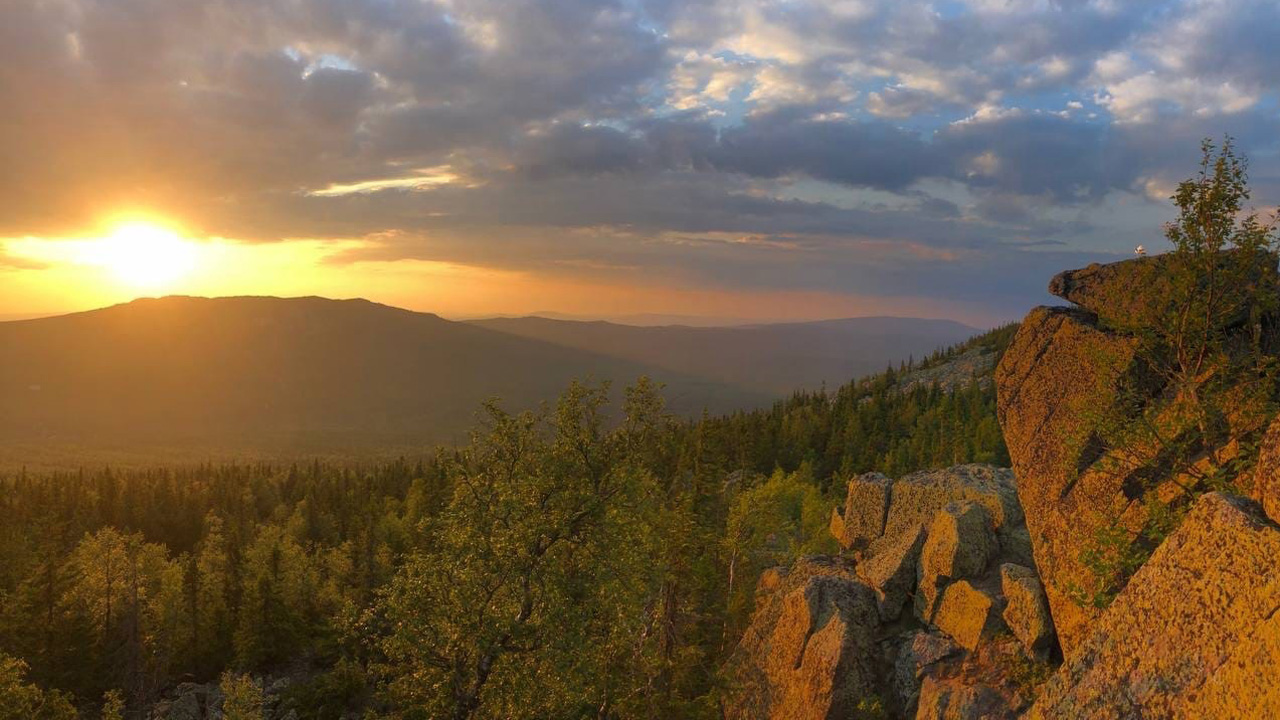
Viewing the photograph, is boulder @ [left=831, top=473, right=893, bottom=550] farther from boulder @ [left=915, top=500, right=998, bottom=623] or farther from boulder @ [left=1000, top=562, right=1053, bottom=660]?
boulder @ [left=1000, top=562, right=1053, bottom=660]

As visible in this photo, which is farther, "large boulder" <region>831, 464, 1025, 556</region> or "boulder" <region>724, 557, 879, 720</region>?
"large boulder" <region>831, 464, 1025, 556</region>

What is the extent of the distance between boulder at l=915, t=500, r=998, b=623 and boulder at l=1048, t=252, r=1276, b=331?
449 inches

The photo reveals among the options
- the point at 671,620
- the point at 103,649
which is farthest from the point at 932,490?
the point at 103,649

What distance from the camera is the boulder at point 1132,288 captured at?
18578 millimetres

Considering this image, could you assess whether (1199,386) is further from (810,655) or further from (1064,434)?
(810,655)

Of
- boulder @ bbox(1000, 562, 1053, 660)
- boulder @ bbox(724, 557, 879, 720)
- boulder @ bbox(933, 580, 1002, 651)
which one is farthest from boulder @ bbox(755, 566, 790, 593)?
boulder @ bbox(1000, 562, 1053, 660)

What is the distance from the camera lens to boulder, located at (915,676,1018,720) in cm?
2380

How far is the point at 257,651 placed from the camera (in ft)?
250

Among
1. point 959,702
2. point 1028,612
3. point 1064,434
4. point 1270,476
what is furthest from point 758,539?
point 1270,476

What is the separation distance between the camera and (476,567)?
86.4 feet

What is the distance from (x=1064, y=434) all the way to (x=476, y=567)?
69.0ft

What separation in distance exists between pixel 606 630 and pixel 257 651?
6586cm

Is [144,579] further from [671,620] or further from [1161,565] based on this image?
[1161,565]

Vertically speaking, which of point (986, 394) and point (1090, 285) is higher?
point (1090, 285)
